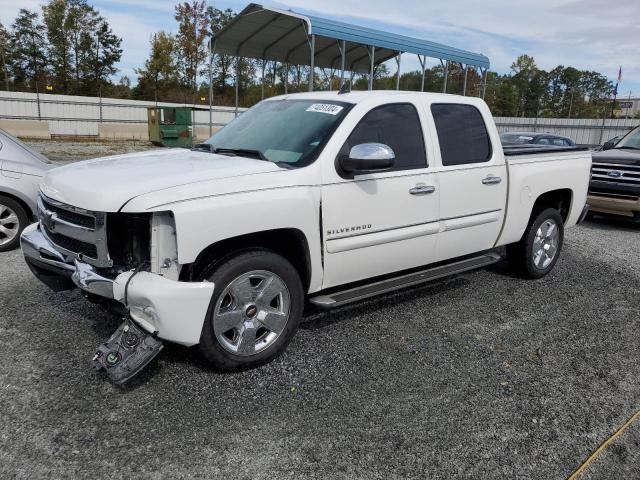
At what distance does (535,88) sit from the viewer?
79812 mm

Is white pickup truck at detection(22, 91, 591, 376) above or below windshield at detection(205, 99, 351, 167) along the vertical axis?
below

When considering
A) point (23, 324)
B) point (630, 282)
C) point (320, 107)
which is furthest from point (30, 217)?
point (630, 282)

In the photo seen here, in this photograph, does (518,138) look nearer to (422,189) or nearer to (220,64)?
(422,189)

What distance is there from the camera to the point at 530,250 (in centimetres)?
570

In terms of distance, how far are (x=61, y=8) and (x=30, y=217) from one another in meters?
50.4

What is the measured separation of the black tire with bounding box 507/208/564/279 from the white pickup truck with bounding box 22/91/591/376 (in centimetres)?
56

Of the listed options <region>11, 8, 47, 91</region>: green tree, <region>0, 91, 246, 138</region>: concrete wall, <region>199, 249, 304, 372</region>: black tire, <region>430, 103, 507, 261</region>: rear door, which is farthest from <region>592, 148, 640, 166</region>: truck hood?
<region>11, 8, 47, 91</region>: green tree

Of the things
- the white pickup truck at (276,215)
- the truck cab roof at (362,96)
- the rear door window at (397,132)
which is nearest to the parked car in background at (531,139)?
the white pickup truck at (276,215)

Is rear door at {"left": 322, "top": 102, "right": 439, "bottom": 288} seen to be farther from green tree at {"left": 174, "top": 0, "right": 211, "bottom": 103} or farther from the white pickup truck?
green tree at {"left": 174, "top": 0, "right": 211, "bottom": 103}

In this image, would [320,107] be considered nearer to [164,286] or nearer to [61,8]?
[164,286]

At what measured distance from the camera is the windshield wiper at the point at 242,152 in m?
3.94

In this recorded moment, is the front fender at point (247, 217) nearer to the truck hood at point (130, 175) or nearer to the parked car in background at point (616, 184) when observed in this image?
the truck hood at point (130, 175)

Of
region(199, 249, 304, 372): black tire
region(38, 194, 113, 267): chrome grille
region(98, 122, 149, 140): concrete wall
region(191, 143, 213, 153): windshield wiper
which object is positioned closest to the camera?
region(38, 194, 113, 267): chrome grille

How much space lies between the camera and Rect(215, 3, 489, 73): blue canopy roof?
43.3 ft
